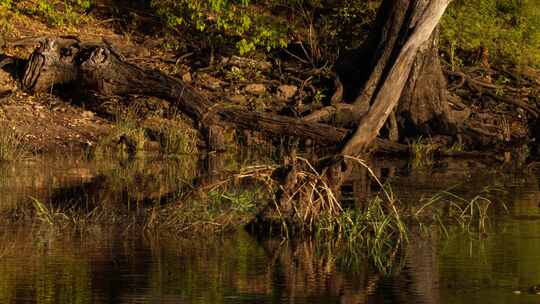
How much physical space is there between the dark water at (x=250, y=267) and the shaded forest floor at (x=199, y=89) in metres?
6.47

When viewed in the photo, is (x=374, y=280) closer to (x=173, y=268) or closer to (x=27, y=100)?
(x=173, y=268)

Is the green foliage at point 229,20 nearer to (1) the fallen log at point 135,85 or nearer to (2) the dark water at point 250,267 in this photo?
(1) the fallen log at point 135,85

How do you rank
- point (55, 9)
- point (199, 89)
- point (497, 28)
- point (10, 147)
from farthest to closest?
point (55, 9) < point (497, 28) < point (199, 89) < point (10, 147)

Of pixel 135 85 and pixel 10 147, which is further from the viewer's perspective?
pixel 135 85

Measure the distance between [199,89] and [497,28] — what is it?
609 cm

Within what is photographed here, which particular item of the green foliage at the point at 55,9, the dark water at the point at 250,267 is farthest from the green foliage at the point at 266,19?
the dark water at the point at 250,267

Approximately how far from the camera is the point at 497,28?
26.6 meters

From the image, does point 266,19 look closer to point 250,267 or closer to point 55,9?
point 55,9

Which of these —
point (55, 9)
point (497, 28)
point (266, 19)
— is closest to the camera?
point (266, 19)

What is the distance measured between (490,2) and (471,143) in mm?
4585

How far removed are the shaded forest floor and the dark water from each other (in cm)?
647

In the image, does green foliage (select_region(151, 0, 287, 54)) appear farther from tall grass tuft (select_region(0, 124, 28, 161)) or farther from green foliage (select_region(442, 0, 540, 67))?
tall grass tuft (select_region(0, 124, 28, 161))

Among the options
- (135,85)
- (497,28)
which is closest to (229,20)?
(135,85)

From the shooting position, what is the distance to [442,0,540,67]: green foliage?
26.3m
